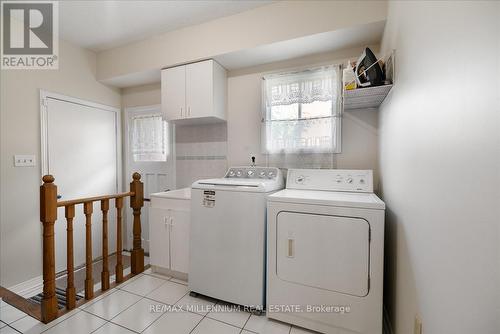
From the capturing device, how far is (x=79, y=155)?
2.73 m

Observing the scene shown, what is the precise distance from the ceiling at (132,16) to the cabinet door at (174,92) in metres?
0.45

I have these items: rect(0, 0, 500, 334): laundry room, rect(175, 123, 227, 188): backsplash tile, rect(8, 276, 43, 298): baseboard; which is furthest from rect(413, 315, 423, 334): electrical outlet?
rect(8, 276, 43, 298): baseboard

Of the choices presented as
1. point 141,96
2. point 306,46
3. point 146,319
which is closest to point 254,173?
point 306,46

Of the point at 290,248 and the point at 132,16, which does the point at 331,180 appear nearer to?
the point at 290,248

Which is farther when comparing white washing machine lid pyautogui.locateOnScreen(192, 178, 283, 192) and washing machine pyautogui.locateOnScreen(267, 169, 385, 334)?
white washing machine lid pyautogui.locateOnScreen(192, 178, 283, 192)

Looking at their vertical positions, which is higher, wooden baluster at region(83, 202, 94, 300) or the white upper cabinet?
the white upper cabinet

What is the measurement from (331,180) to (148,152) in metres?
2.48

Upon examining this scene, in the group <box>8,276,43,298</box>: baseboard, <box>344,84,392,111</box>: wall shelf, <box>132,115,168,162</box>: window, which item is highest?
<box>344,84,392,111</box>: wall shelf

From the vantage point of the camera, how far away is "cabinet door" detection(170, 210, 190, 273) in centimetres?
210

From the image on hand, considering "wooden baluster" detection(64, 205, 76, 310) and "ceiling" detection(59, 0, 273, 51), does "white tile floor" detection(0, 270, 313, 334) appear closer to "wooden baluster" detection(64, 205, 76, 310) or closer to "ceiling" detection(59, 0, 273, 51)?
"wooden baluster" detection(64, 205, 76, 310)

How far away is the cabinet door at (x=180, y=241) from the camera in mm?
2098

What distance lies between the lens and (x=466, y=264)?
61 centimetres

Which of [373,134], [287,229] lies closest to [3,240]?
[287,229]

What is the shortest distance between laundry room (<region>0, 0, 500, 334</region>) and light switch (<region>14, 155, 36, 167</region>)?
1cm
